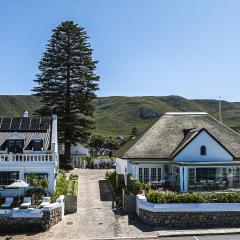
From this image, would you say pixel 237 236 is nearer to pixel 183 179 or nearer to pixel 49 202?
pixel 183 179

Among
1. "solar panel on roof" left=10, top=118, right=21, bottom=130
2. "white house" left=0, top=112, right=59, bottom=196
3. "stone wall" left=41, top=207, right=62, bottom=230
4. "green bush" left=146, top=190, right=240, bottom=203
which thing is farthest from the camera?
"solar panel on roof" left=10, top=118, right=21, bottom=130

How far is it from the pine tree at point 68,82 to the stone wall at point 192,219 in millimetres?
30812

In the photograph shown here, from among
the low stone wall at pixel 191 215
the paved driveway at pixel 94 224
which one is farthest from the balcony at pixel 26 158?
the low stone wall at pixel 191 215

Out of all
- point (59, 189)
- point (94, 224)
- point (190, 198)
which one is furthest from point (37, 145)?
point (190, 198)

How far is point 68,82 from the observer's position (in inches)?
2395

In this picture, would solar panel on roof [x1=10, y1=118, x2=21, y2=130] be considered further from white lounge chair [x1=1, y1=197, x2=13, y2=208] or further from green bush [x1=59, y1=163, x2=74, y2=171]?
green bush [x1=59, y1=163, x2=74, y2=171]

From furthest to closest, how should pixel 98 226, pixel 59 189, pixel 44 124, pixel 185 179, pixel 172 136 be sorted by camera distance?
1. pixel 44 124
2. pixel 172 136
3. pixel 185 179
4. pixel 59 189
5. pixel 98 226

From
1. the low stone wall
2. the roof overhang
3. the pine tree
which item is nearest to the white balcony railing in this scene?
the low stone wall

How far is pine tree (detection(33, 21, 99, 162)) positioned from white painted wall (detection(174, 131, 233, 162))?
23.4 meters

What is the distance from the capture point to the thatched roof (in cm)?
3900

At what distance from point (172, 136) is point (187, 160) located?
3.80 m

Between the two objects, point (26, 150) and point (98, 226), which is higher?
point (26, 150)

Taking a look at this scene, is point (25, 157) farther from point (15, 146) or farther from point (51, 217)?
point (51, 217)

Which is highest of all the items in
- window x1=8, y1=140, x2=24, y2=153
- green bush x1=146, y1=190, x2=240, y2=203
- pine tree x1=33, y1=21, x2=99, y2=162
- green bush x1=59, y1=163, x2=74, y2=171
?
pine tree x1=33, y1=21, x2=99, y2=162
